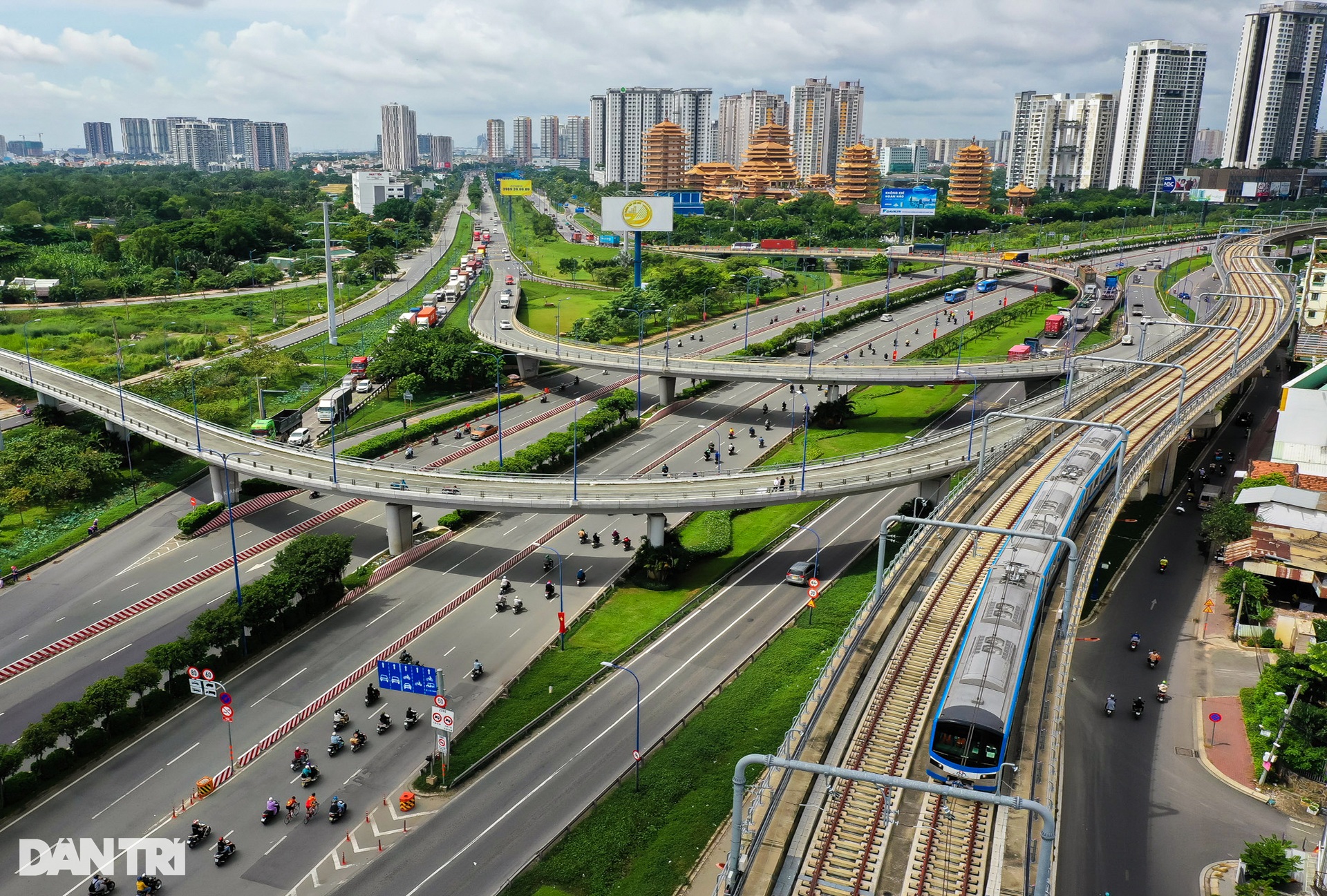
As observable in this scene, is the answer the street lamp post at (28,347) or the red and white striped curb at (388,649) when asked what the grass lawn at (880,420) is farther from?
the street lamp post at (28,347)

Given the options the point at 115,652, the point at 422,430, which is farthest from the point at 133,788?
the point at 422,430

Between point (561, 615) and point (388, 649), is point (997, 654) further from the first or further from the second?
point (388, 649)

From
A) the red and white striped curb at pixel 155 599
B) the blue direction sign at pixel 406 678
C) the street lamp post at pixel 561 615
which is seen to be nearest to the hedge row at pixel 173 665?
the red and white striped curb at pixel 155 599

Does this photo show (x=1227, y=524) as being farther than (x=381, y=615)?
Yes

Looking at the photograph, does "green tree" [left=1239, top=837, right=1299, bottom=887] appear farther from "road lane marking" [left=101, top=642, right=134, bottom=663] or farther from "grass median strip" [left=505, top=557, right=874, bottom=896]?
"road lane marking" [left=101, top=642, right=134, bottom=663]

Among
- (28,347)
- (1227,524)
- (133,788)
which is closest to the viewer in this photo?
(133,788)

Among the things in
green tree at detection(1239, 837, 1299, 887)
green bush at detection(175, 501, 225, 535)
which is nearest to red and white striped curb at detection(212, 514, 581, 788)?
green bush at detection(175, 501, 225, 535)
